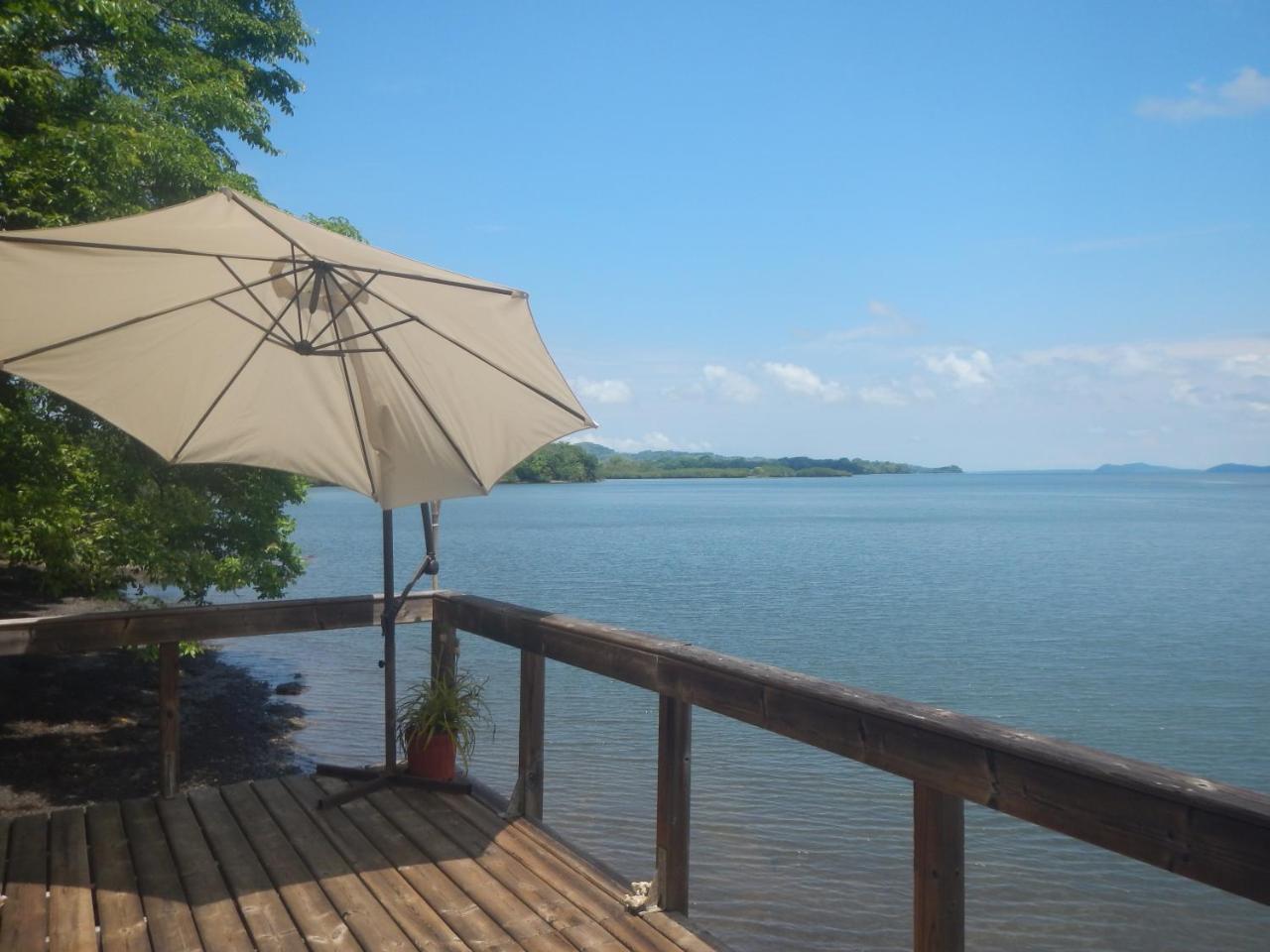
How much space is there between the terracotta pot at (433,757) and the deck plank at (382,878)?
0.42 meters

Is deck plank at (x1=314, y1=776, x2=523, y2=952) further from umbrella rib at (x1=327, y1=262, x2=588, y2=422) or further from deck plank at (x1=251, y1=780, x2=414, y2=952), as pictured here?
umbrella rib at (x1=327, y1=262, x2=588, y2=422)

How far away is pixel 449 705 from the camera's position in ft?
14.3

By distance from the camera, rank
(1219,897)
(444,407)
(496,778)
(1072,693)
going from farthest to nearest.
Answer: (1072,693)
(496,778)
(1219,897)
(444,407)

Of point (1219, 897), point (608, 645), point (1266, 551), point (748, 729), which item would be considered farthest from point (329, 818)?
point (1266, 551)

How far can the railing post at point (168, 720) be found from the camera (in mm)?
4270

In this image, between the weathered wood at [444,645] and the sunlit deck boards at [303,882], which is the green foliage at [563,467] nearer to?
the weathered wood at [444,645]

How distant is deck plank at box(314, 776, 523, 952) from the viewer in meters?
3.01

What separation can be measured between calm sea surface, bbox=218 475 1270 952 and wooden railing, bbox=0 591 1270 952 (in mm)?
3724

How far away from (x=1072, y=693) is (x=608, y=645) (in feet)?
43.3

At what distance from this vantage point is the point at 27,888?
328 cm

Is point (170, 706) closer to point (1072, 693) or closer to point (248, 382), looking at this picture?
point (248, 382)

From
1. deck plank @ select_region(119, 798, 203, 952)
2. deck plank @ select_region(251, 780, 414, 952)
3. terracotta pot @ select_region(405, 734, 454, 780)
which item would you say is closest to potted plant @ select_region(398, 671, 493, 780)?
terracotta pot @ select_region(405, 734, 454, 780)

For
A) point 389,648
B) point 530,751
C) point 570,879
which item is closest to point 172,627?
point 389,648

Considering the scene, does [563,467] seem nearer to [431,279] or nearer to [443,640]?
[443,640]
